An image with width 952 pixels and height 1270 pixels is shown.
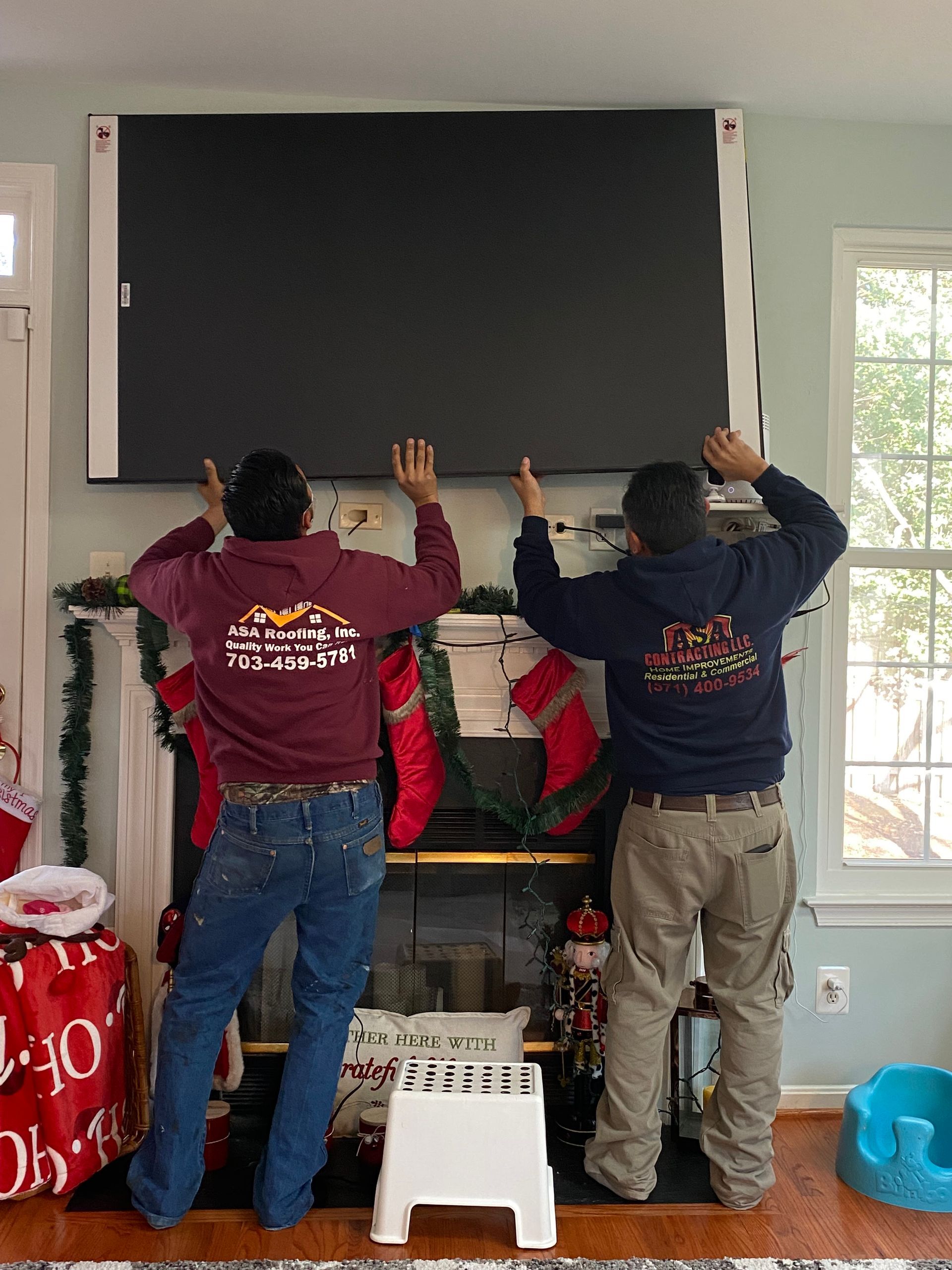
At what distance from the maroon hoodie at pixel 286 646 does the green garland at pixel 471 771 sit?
36 cm

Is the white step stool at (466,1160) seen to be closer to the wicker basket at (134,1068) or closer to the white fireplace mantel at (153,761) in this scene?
the wicker basket at (134,1068)

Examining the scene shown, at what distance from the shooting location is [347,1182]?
2.30m

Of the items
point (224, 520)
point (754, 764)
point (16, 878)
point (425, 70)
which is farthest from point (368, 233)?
point (16, 878)

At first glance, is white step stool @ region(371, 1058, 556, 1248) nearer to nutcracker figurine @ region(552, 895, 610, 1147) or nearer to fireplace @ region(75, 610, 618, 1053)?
nutcracker figurine @ region(552, 895, 610, 1147)

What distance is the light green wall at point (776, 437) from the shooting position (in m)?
2.63

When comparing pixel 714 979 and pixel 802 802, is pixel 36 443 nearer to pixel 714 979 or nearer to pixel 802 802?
pixel 714 979

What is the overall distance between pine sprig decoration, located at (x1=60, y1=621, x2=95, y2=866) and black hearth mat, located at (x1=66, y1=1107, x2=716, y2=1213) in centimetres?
79

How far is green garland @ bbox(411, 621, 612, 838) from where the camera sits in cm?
254

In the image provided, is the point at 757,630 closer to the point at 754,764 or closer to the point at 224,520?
the point at 754,764

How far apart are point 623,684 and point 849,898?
40.7 inches

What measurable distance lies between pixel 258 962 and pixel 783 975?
3.92ft

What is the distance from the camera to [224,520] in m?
2.52

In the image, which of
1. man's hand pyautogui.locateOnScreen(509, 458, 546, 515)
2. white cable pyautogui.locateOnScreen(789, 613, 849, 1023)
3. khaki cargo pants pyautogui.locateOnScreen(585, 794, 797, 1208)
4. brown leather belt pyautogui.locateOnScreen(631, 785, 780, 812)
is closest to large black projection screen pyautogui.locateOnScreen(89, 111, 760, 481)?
man's hand pyautogui.locateOnScreen(509, 458, 546, 515)

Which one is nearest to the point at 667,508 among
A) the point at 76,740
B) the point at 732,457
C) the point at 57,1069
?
the point at 732,457
